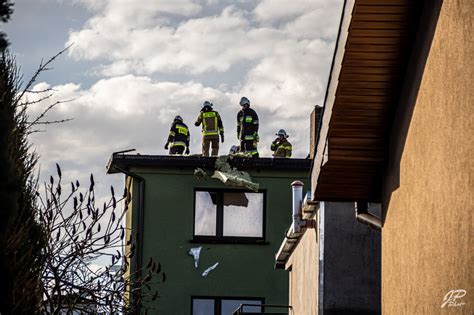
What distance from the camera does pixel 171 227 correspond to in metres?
35.1

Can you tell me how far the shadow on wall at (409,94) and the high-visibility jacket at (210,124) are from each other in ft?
71.1

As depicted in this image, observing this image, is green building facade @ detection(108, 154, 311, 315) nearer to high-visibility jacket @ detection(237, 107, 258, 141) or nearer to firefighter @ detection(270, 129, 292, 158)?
high-visibility jacket @ detection(237, 107, 258, 141)

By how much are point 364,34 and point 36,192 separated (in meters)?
3.82

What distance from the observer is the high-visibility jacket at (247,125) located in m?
36.8

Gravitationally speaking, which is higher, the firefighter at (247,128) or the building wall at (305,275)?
the firefighter at (247,128)

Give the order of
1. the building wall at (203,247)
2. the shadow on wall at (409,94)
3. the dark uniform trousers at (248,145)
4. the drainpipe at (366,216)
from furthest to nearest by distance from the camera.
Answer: the dark uniform trousers at (248,145), the building wall at (203,247), the drainpipe at (366,216), the shadow on wall at (409,94)

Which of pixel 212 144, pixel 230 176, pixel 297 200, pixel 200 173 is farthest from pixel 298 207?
pixel 212 144

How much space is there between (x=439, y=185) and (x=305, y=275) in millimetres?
12036

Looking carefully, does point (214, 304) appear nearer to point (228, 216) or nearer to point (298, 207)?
point (228, 216)

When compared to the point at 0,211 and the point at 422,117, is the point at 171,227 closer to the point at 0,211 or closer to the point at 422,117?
the point at 422,117

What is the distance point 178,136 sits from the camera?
37500 millimetres

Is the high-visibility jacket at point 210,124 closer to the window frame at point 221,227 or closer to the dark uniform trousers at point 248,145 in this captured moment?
the dark uniform trousers at point 248,145

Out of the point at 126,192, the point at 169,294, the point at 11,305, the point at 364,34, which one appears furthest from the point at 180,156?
the point at 11,305

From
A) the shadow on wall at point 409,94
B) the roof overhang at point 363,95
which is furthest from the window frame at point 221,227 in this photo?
the shadow on wall at point 409,94
